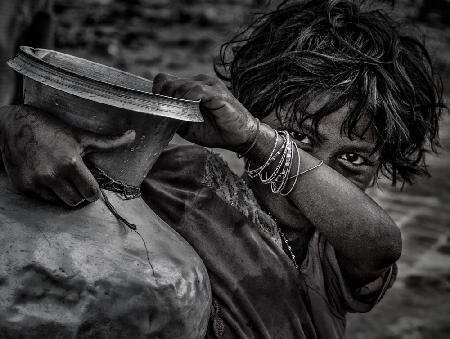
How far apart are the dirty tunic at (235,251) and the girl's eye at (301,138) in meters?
0.21

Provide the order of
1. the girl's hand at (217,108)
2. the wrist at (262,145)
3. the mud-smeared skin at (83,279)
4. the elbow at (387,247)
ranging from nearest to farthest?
the mud-smeared skin at (83,279)
the girl's hand at (217,108)
the wrist at (262,145)
the elbow at (387,247)

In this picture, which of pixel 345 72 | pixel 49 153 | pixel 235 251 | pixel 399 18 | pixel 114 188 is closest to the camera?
pixel 49 153

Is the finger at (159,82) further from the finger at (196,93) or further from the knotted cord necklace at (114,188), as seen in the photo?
the knotted cord necklace at (114,188)

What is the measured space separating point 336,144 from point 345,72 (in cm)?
22

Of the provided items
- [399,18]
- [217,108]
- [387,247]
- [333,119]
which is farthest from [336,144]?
[399,18]

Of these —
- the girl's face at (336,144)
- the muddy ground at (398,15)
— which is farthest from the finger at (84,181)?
the muddy ground at (398,15)

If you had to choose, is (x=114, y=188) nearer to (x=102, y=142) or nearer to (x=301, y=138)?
(x=102, y=142)

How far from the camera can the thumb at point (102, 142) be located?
157 cm

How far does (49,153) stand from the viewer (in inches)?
60.4

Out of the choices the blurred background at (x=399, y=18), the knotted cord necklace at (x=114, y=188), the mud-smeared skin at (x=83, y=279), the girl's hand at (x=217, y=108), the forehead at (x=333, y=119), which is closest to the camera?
the mud-smeared skin at (x=83, y=279)

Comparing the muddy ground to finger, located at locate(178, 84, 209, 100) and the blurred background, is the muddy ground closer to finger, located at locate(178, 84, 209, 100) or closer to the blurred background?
the blurred background

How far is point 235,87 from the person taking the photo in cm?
246

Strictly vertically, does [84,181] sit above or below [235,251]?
above

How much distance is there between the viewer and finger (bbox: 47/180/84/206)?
155 centimetres
